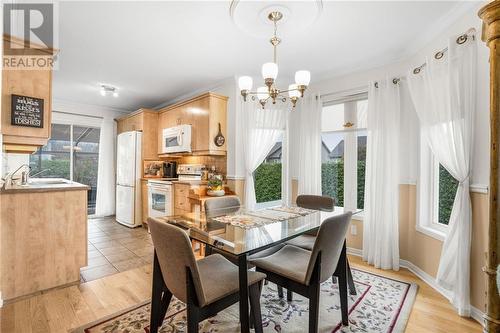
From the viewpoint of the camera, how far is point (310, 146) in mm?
3723

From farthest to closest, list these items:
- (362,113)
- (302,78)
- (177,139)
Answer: (177,139) → (362,113) → (302,78)

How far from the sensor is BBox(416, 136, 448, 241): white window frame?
9.13ft

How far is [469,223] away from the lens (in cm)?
206

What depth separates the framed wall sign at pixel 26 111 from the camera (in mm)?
2322

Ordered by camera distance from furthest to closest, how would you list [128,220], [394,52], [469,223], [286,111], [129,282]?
[128,220] → [286,111] → [394,52] → [129,282] → [469,223]

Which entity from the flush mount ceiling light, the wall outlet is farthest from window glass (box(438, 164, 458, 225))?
the flush mount ceiling light

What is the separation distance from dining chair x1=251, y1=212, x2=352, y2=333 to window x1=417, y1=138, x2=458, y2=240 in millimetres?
1452

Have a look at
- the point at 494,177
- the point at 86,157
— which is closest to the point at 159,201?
the point at 86,157

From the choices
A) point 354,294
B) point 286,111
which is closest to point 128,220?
point 286,111

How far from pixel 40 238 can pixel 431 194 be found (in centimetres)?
412

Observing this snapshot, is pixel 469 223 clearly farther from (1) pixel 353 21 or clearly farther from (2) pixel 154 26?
(2) pixel 154 26

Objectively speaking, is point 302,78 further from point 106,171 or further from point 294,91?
point 106,171

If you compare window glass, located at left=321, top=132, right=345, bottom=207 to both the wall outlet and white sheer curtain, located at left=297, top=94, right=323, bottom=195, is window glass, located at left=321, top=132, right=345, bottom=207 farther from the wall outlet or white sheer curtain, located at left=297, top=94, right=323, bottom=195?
the wall outlet

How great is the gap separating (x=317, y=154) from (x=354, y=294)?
1907 mm
